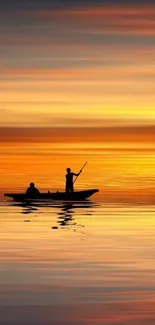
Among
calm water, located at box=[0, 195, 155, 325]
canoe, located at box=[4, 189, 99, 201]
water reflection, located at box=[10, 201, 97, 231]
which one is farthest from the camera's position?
canoe, located at box=[4, 189, 99, 201]

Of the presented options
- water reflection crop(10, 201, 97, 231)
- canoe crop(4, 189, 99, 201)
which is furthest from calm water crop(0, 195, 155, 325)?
canoe crop(4, 189, 99, 201)

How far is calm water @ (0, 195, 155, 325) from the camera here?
61.0 feet

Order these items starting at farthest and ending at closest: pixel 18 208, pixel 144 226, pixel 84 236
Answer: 1. pixel 18 208
2. pixel 144 226
3. pixel 84 236

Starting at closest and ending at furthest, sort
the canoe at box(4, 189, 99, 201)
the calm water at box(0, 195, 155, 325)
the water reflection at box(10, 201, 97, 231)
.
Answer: the calm water at box(0, 195, 155, 325) < the water reflection at box(10, 201, 97, 231) < the canoe at box(4, 189, 99, 201)

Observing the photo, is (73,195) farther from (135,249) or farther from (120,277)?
(120,277)

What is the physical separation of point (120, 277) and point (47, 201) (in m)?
31.4

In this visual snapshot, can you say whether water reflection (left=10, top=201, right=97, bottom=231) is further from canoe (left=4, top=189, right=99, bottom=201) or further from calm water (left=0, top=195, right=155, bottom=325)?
canoe (left=4, top=189, right=99, bottom=201)

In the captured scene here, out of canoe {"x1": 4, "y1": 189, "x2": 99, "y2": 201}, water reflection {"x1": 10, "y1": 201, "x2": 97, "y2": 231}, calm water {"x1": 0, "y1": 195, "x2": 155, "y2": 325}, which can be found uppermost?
canoe {"x1": 4, "y1": 189, "x2": 99, "y2": 201}

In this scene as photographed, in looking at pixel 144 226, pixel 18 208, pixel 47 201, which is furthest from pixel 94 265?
pixel 47 201

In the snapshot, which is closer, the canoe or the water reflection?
the water reflection

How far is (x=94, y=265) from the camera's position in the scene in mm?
24234

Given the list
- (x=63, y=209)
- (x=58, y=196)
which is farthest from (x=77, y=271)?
(x=58, y=196)

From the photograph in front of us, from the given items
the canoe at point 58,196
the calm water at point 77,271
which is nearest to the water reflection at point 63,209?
the calm water at point 77,271

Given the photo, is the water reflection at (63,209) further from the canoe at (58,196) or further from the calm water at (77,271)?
the canoe at (58,196)
